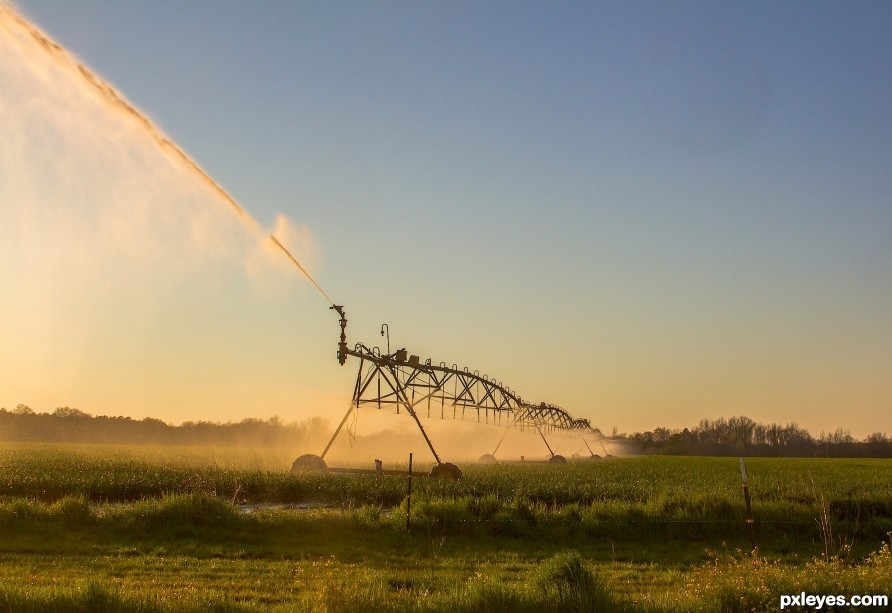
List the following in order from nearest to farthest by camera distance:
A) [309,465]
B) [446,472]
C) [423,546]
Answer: [423,546], [309,465], [446,472]

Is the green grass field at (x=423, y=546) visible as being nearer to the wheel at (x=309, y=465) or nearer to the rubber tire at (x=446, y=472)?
the wheel at (x=309, y=465)

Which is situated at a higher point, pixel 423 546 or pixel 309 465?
pixel 309 465

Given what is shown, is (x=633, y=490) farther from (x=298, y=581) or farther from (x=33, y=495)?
(x=33, y=495)

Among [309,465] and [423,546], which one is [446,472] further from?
[423,546]

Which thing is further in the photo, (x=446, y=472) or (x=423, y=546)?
(x=446, y=472)

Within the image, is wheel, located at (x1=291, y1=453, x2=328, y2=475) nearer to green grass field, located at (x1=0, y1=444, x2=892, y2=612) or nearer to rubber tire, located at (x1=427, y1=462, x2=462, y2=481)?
green grass field, located at (x1=0, y1=444, x2=892, y2=612)

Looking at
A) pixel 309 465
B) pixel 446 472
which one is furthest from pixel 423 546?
pixel 309 465

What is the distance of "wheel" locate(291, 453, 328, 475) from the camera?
102ft

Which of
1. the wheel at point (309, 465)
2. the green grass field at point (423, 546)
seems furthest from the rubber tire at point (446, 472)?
the wheel at point (309, 465)

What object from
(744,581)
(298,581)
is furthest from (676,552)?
(298,581)

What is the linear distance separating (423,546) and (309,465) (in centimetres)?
1505

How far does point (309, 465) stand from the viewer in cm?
3184

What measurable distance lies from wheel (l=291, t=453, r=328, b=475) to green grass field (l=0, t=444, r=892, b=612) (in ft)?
6.50

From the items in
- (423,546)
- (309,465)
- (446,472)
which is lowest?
(423,546)
